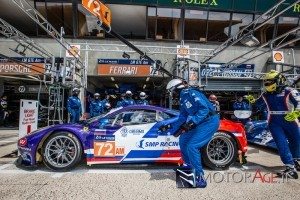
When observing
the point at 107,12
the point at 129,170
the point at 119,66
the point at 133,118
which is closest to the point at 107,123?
the point at 133,118

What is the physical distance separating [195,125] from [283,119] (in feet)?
6.94

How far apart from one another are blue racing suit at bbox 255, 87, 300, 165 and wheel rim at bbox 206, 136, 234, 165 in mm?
882

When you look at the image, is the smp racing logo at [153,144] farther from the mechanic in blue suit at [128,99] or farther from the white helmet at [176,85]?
the mechanic in blue suit at [128,99]

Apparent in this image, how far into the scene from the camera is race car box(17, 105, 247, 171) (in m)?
5.45

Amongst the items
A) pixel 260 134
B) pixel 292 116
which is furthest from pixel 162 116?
pixel 260 134

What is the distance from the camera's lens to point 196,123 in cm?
443

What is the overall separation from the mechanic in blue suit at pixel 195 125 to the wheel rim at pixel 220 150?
100cm

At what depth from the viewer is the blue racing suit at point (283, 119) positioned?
552cm

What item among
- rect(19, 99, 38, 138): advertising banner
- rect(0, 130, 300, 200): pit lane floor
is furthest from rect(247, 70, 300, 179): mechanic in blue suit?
rect(19, 99, 38, 138): advertising banner

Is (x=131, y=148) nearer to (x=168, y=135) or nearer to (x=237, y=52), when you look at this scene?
(x=168, y=135)

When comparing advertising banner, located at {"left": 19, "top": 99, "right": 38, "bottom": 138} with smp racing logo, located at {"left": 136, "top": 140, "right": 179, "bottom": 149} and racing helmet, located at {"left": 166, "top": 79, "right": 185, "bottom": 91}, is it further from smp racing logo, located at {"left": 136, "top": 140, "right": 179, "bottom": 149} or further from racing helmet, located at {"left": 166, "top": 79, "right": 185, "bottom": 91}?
racing helmet, located at {"left": 166, "top": 79, "right": 185, "bottom": 91}

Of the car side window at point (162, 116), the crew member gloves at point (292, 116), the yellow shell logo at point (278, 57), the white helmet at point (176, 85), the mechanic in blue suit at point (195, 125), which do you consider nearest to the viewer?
the mechanic in blue suit at point (195, 125)

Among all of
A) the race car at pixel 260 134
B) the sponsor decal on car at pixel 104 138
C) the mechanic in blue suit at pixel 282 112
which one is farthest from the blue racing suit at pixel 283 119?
the sponsor decal on car at pixel 104 138

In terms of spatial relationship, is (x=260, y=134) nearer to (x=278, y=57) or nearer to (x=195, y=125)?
(x=195, y=125)
